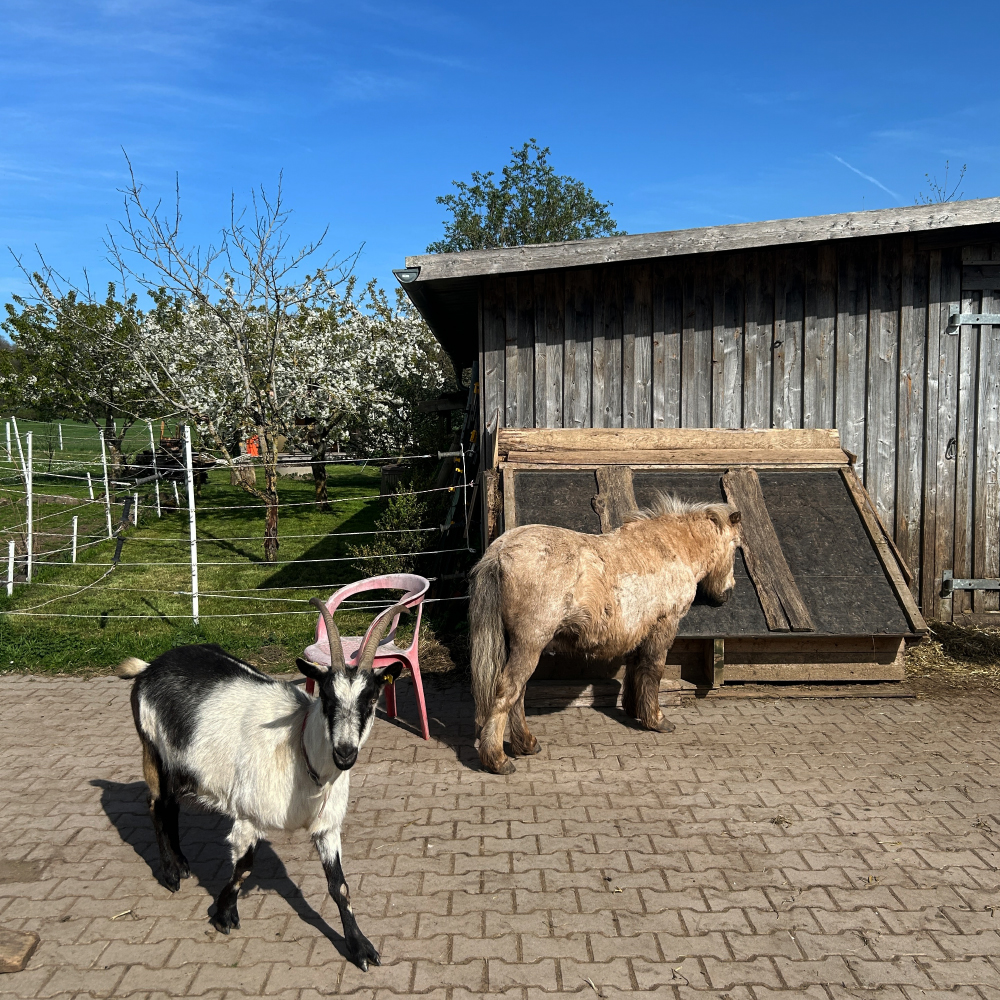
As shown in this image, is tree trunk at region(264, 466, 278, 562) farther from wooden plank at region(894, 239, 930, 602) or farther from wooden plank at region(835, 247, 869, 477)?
wooden plank at region(894, 239, 930, 602)

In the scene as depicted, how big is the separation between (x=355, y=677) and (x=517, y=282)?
5974mm

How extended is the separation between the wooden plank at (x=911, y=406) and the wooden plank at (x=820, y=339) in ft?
2.32

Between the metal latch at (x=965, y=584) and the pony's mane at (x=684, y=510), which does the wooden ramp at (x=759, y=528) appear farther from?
the metal latch at (x=965, y=584)

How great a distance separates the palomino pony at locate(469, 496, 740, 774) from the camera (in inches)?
213

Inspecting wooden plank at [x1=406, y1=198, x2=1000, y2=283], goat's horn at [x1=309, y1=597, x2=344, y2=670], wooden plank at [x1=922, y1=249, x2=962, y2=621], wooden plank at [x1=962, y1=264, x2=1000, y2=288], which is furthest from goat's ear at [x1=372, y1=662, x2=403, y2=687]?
wooden plank at [x1=962, y1=264, x2=1000, y2=288]

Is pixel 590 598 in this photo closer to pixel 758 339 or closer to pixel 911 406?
pixel 758 339

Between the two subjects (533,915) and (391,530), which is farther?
(391,530)

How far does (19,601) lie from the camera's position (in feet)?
32.0

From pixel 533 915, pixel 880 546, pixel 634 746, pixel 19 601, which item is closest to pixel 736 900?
pixel 533 915

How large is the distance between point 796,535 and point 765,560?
0.49 meters

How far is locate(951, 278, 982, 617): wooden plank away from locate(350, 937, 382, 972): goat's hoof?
7405 mm

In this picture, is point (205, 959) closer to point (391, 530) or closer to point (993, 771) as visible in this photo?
point (993, 771)

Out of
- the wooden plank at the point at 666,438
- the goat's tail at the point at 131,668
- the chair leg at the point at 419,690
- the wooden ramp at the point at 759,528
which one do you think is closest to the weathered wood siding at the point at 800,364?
the wooden plank at the point at 666,438

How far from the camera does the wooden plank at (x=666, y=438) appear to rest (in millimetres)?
8156
